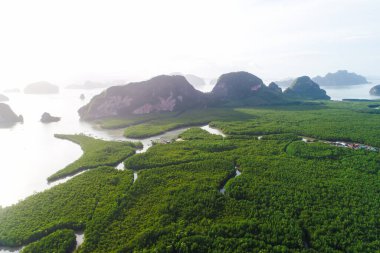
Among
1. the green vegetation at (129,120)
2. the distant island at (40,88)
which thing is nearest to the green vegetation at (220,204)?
the green vegetation at (129,120)

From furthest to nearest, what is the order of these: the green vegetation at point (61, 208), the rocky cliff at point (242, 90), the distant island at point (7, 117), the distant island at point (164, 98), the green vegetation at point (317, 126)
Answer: the rocky cliff at point (242, 90)
the distant island at point (164, 98)
the distant island at point (7, 117)
the green vegetation at point (317, 126)
the green vegetation at point (61, 208)

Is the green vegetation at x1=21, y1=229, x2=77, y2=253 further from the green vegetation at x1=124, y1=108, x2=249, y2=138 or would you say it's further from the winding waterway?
the green vegetation at x1=124, y1=108, x2=249, y2=138

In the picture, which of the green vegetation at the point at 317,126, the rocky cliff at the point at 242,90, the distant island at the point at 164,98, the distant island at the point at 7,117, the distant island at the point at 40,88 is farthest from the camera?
the distant island at the point at 40,88

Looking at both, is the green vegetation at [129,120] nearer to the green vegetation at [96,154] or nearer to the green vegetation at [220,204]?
the green vegetation at [96,154]

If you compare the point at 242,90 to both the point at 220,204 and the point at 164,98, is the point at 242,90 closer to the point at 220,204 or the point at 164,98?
the point at 164,98

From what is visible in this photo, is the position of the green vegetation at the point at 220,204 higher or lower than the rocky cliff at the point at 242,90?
lower

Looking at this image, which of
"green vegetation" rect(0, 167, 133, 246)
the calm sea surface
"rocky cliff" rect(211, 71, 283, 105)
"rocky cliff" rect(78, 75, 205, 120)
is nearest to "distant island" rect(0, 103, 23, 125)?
the calm sea surface

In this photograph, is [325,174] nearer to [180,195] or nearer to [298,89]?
[180,195]
